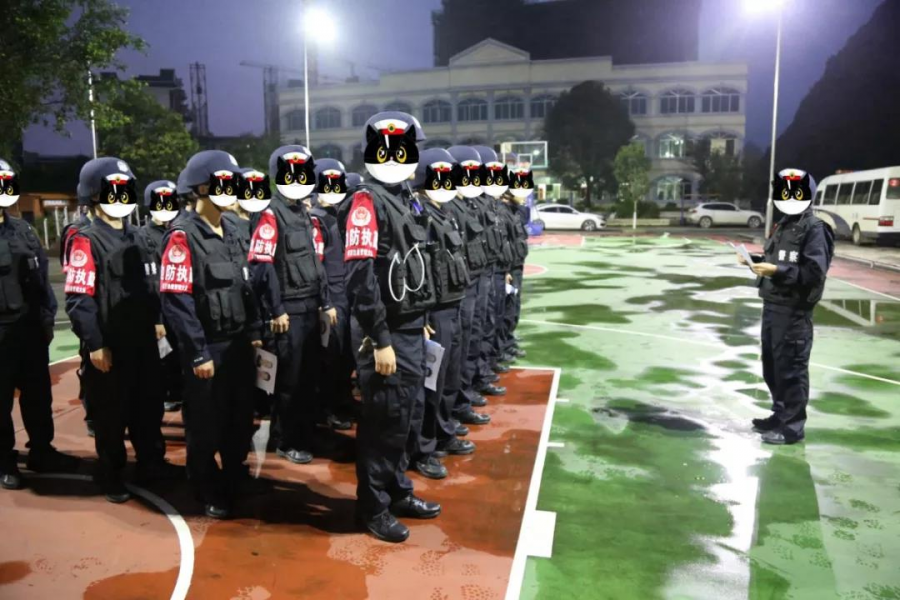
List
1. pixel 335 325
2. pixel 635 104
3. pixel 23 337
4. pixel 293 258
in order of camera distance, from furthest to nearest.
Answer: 1. pixel 635 104
2. pixel 335 325
3. pixel 293 258
4. pixel 23 337

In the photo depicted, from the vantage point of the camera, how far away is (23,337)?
4.88m

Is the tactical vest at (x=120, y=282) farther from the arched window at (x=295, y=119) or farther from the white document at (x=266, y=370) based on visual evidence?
the arched window at (x=295, y=119)

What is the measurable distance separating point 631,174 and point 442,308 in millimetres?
42453

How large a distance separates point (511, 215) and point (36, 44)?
1033 cm

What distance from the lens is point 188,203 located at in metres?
5.19

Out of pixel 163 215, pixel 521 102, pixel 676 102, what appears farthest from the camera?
pixel 521 102

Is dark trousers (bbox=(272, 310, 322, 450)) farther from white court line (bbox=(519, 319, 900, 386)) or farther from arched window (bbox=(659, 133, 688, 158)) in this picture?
arched window (bbox=(659, 133, 688, 158))

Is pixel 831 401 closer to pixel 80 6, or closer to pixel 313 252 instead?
pixel 313 252

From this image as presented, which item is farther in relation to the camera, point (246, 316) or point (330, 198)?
point (330, 198)

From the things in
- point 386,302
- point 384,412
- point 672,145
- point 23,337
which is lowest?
point 384,412

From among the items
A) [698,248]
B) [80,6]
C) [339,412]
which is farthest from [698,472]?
[698,248]

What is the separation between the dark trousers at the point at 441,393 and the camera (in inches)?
182
